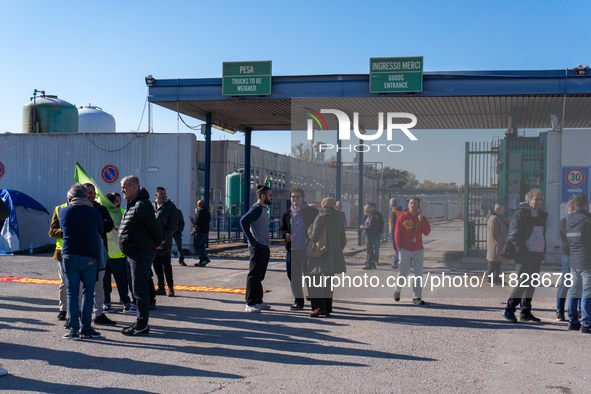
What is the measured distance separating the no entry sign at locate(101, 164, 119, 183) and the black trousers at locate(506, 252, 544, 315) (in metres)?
13.4

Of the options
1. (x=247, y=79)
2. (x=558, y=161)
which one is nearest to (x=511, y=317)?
(x=558, y=161)

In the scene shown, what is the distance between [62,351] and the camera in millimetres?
5762

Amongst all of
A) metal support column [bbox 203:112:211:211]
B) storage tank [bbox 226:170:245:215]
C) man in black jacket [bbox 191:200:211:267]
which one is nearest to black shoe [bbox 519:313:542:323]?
man in black jacket [bbox 191:200:211:267]

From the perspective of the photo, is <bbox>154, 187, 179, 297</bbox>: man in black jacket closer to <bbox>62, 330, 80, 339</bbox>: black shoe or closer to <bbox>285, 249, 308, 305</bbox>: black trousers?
<bbox>285, 249, 308, 305</bbox>: black trousers

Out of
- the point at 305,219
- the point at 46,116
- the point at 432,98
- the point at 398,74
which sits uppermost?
the point at 398,74

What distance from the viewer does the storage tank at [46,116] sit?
21359mm

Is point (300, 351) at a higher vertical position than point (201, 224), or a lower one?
lower

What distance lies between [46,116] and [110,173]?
20.9ft

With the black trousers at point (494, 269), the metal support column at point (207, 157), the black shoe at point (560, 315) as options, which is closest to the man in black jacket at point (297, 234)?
the black shoe at point (560, 315)

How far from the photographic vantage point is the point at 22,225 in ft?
52.1

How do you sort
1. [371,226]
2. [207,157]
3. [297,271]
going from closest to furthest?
[297,271] < [371,226] < [207,157]

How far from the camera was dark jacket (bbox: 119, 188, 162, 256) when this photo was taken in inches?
253

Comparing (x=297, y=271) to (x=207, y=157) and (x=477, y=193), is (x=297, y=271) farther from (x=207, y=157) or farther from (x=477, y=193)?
(x=207, y=157)

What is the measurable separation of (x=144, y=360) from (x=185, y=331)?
1.29 meters
